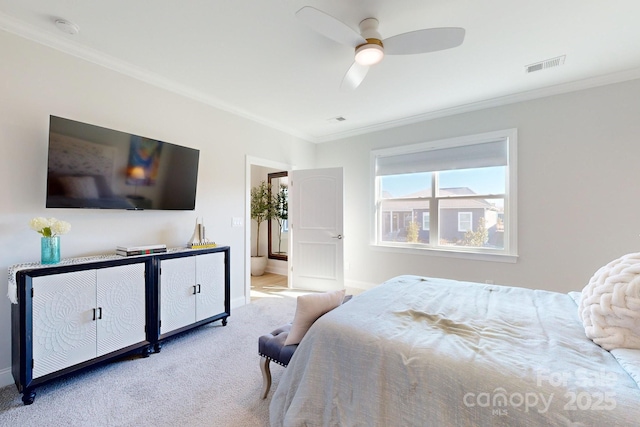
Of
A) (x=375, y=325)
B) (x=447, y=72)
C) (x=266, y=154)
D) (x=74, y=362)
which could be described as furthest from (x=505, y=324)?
(x=266, y=154)

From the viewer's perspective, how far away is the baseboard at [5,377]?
1.98 metres

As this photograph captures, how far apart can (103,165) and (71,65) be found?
0.88m

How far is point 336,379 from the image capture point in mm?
1344

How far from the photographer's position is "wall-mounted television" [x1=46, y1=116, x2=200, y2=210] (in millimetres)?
2115

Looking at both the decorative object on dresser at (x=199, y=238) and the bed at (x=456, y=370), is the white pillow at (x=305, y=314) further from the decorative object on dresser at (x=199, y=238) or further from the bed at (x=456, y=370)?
the decorative object on dresser at (x=199, y=238)

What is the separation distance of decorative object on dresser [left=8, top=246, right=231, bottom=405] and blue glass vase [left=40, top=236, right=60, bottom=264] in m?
0.07

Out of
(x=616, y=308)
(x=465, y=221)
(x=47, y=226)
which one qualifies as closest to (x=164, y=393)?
(x=47, y=226)

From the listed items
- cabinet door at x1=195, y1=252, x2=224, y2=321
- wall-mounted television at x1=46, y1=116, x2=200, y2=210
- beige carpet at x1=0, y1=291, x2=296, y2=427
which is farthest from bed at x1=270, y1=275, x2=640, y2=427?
wall-mounted television at x1=46, y1=116, x2=200, y2=210

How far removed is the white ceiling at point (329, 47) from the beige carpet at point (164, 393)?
2657 millimetres

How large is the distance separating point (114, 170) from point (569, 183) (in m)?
4.65

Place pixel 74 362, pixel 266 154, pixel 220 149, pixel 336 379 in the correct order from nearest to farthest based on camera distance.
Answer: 1. pixel 336 379
2. pixel 74 362
3. pixel 220 149
4. pixel 266 154

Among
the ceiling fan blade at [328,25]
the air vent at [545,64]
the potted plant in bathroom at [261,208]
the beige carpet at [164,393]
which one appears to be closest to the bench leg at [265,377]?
the beige carpet at [164,393]

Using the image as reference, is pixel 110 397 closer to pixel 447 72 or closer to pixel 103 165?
pixel 103 165

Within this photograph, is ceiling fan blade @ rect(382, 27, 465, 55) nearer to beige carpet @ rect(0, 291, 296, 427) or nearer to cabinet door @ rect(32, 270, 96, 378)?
beige carpet @ rect(0, 291, 296, 427)
